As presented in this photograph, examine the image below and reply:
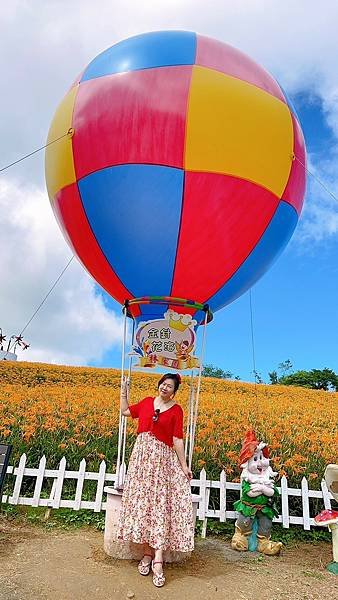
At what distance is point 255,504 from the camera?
211 inches

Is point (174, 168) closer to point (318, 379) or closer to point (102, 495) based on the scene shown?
point (102, 495)

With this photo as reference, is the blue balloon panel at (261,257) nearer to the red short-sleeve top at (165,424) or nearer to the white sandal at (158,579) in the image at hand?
the red short-sleeve top at (165,424)

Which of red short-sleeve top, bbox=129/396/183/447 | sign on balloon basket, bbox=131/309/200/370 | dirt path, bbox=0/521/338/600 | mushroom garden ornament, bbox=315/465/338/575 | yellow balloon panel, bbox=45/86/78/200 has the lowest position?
dirt path, bbox=0/521/338/600

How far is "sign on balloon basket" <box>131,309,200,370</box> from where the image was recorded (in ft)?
16.1

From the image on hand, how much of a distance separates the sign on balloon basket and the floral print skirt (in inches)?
29.2

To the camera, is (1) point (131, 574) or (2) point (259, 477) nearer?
(1) point (131, 574)

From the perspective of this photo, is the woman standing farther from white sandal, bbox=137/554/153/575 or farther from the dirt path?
the dirt path

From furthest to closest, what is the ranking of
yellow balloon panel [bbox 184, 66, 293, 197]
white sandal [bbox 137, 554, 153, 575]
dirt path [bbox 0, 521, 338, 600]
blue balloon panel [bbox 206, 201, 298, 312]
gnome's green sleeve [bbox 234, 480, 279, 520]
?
gnome's green sleeve [bbox 234, 480, 279, 520], blue balloon panel [bbox 206, 201, 298, 312], yellow balloon panel [bbox 184, 66, 293, 197], white sandal [bbox 137, 554, 153, 575], dirt path [bbox 0, 521, 338, 600]

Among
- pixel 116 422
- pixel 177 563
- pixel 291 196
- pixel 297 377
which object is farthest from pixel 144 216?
pixel 297 377

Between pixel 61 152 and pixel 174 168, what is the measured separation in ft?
4.31

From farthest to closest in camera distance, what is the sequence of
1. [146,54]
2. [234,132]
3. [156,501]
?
[146,54]
[234,132]
[156,501]

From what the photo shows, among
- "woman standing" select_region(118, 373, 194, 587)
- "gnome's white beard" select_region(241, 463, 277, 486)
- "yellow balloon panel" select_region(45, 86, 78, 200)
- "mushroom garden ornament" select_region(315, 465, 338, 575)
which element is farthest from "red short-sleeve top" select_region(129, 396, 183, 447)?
"yellow balloon panel" select_region(45, 86, 78, 200)

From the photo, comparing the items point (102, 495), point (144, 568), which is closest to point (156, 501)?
point (144, 568)

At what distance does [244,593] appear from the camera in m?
4.18
